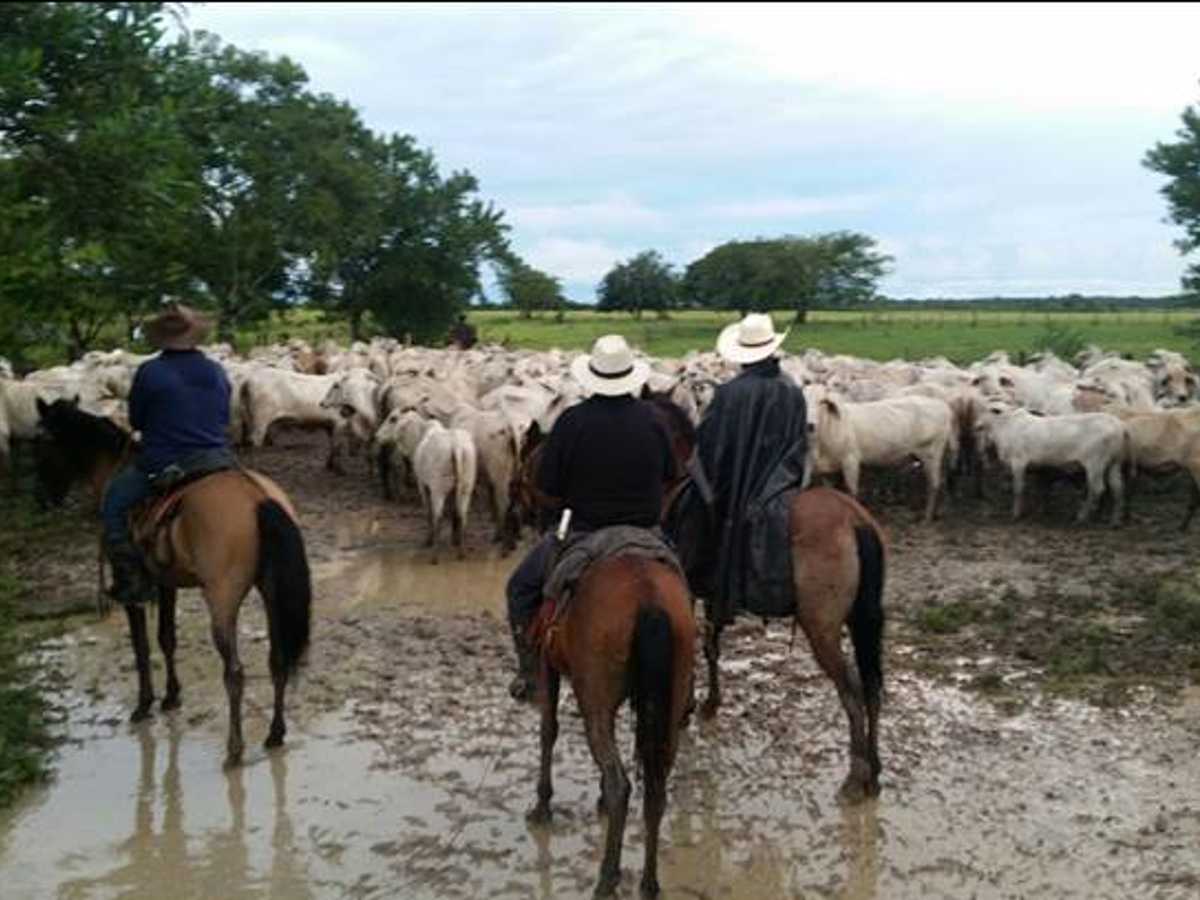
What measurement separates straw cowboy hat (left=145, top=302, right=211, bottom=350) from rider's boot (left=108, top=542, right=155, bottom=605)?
1296 millimetres

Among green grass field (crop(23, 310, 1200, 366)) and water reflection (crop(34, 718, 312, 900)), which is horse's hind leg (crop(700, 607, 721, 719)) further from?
green grass field (crop(23, 310, 1200, 366))

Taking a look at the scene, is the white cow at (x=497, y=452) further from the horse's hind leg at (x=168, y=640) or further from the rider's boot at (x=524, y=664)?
the rider's boot at (x=524, y=664)

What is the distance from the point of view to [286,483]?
17.7 metres

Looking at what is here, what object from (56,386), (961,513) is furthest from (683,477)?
(56,386)

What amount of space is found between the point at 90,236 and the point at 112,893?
5228 mm

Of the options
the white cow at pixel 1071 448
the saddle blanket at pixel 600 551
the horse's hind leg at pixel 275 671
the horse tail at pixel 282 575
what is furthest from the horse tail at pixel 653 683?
the white cow at pixel 1071 448

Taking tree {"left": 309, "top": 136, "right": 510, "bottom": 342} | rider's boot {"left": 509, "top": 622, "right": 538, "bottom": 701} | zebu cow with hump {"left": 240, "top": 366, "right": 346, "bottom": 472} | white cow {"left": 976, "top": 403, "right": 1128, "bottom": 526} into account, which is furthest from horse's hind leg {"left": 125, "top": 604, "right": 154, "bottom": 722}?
tree {"left": 309, "top": 136, "right": 510, "bottom": 342}

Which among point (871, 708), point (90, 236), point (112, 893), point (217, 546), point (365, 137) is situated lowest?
point (112, 893)

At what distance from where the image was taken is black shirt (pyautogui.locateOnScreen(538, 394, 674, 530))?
233 inches

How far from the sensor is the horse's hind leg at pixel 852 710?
6668mm

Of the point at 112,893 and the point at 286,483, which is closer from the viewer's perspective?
the point at 112,893

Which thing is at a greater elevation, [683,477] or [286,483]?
[683,477]

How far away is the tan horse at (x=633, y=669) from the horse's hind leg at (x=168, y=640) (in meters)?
3.70

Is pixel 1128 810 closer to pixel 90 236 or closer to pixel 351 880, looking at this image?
pixel 351 880
